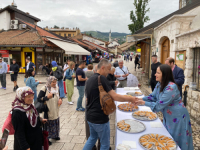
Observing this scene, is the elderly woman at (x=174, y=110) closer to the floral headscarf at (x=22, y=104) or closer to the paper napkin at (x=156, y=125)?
the paper napkin at (x=156, y=125)

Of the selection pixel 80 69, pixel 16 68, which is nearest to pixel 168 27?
pixel 80 69

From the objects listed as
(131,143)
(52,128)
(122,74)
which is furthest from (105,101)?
(122,74)

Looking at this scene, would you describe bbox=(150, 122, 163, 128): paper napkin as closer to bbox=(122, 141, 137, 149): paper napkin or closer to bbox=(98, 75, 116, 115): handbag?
bbox=(122, 141, 137, 149): paper napkin

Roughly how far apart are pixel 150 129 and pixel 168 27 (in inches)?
225

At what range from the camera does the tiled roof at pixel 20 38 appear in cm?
1488

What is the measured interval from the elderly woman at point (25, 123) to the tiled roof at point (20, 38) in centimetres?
1314

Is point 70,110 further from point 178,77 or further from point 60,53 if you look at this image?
point 60,53

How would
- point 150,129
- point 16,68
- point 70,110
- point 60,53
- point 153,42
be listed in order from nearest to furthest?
point 150,129 → point 70,110 → point 16,68 → point 153,42 → point 60,53

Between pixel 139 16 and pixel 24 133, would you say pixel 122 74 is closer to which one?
pixel 24 133

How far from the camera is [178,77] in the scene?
4391 mm

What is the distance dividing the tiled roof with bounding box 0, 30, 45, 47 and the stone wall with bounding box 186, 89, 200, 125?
12.9 metres

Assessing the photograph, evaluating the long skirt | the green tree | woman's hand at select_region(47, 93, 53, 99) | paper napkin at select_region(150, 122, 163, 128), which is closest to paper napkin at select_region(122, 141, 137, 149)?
paper napkin at select_region(150, 122, 163, 128)

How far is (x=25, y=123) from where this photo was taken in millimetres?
2145

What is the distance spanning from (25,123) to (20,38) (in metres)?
16.2
